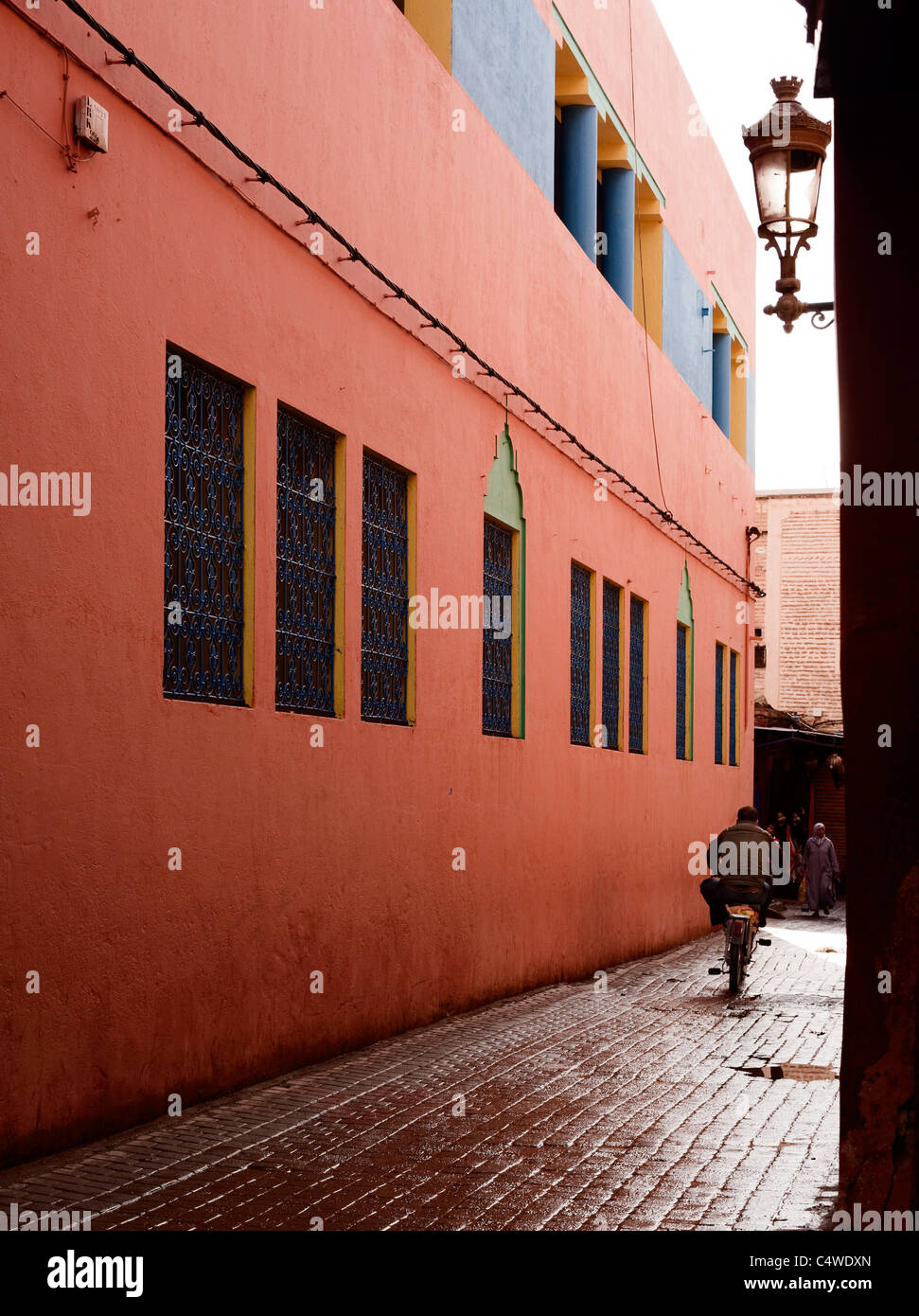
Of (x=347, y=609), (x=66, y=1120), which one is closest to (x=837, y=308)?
(x=66, y=1120)

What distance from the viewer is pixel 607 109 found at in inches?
602

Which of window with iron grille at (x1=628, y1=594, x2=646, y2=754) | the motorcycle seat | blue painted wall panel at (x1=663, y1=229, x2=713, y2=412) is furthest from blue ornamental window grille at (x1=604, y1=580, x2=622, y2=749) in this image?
blue painted wall panel at (x1=663, y1=229, x2=713, y2=412)

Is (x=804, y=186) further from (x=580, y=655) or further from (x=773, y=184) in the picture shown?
(x=580, y=655)

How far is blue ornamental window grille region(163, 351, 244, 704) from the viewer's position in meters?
7.18

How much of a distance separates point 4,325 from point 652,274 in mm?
12961

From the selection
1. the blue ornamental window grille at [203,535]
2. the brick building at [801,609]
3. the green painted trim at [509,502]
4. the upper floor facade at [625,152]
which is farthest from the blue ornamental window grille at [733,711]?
the blue ornamental window grille at [203,535]

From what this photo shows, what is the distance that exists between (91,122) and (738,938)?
886 centimetres

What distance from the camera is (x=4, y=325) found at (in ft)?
19.1

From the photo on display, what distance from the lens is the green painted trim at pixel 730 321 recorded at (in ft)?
70.5

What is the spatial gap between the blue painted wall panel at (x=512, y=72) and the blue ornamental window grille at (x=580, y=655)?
3418 millimetres

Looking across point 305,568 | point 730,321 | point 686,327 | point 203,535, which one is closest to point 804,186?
point 305,568

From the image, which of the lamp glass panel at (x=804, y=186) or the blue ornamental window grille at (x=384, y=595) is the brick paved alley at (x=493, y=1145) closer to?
the blue ornamental window grille at (x=384, y=595)

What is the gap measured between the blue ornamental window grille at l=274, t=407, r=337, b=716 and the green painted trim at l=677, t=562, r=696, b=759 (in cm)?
1094
